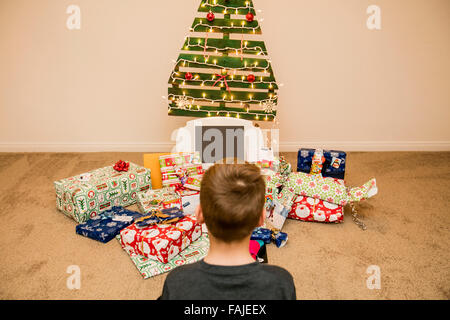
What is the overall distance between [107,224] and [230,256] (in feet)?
4.10

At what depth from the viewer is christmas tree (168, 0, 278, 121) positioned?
231 cm

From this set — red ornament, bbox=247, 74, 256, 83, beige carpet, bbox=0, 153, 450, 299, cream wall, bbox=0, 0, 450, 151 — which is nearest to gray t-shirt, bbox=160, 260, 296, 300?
beige carpet, bbox=0, 153, 450, 299

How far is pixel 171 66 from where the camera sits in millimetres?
2945

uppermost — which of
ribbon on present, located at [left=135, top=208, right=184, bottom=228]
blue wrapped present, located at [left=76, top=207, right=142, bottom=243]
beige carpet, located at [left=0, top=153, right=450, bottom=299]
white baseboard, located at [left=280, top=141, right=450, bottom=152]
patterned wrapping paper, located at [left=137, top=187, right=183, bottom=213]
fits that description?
white baseboard, located at [left=280, top=141, right=450, bottom=152]

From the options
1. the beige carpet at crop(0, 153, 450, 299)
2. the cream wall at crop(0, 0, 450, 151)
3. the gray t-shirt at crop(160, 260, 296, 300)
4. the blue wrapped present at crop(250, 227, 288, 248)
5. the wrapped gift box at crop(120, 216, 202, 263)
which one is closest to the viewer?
the gray t-shirt at crop(160, 260, 296, 300)

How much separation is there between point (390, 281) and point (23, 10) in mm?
3403

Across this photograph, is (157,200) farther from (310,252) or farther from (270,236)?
(310,252)

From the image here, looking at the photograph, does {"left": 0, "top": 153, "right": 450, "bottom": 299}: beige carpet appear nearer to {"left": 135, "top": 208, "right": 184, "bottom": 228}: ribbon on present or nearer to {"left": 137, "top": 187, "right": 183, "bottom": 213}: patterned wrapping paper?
{"left": 135, "top": 208, "right": 184, "bottom": 228}: ribbon on present

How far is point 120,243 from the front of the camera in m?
1.72

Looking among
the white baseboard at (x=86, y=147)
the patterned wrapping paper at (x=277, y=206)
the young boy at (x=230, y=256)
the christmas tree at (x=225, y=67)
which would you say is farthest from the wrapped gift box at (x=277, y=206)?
the white baseboard at (x=86, y=147)

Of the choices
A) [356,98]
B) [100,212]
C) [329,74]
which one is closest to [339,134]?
[356,98]

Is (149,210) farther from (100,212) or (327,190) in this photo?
(327,190)

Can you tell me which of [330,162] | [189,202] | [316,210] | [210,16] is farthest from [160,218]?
[210,16]

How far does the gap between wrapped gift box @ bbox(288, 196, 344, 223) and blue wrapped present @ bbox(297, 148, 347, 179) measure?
1.08 feet
